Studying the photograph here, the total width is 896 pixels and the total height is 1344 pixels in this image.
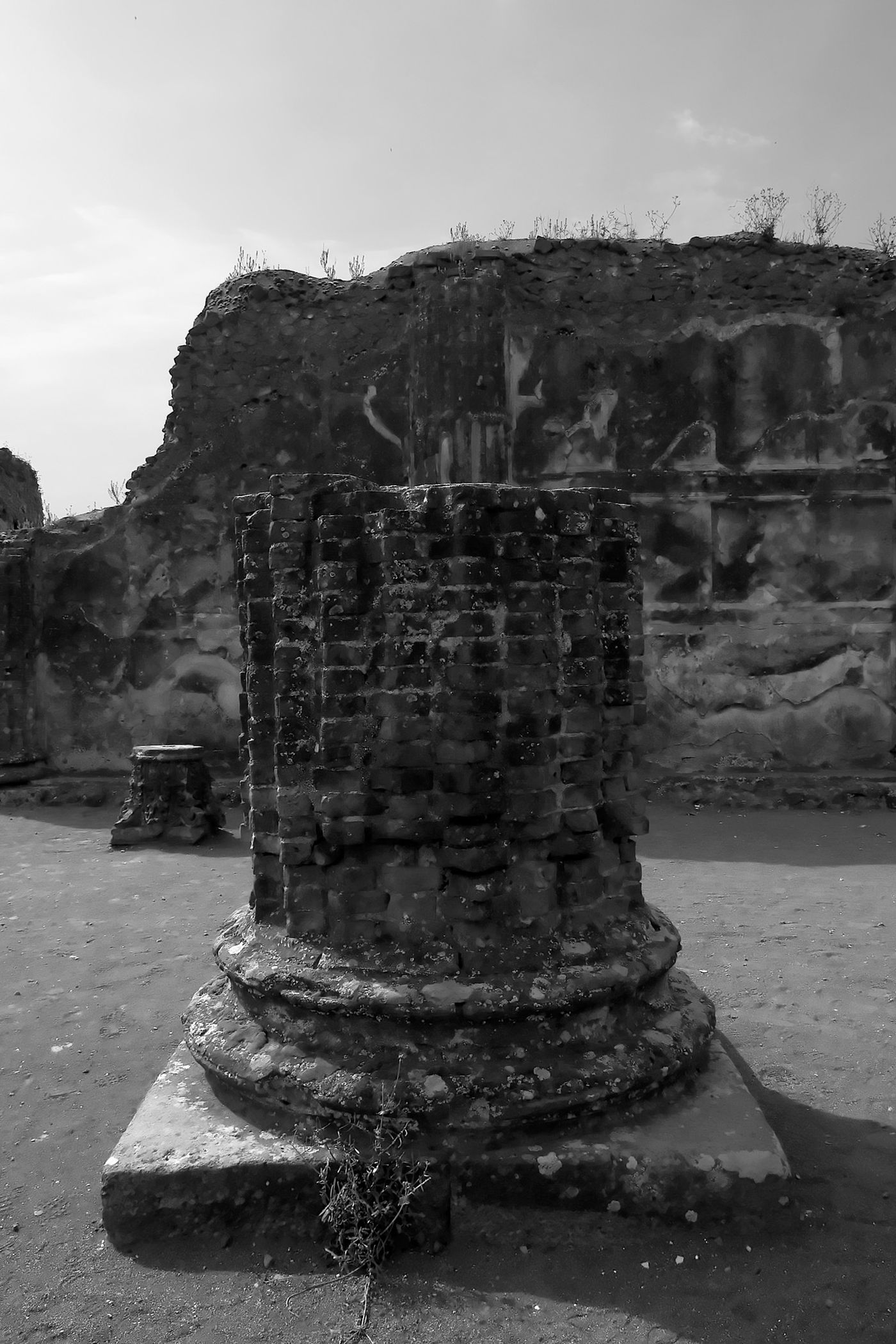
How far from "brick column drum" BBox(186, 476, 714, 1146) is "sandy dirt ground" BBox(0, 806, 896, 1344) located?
1.04ft

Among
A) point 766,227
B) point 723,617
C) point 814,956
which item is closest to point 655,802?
point 723,617

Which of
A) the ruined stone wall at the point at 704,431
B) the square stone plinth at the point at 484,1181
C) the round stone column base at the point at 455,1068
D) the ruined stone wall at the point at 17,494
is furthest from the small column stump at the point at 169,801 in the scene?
the ruined stone wall at the point at 17,494

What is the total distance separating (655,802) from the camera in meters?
7.48

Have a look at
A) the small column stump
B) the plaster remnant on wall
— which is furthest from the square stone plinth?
the plaster remnant on wall

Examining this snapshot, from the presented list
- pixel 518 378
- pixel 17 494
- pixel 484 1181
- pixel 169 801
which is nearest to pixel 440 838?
pixel 484 1181

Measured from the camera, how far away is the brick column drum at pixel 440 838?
→ 2.24 m

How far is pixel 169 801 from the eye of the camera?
678 centimetres

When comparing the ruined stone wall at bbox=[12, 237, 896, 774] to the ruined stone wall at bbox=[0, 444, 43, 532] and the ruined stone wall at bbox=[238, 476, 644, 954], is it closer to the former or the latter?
the ruined stone wall at bbox=[238, 476, 644, 954]

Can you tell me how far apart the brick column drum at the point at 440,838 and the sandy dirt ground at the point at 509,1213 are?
316 millimetres

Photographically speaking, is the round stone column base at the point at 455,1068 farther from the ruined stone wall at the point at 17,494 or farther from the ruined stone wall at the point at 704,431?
the ruined stone wall at the point at 17,494

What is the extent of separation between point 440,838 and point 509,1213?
849 millimetres

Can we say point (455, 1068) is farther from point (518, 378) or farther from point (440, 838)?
point (518, 378)

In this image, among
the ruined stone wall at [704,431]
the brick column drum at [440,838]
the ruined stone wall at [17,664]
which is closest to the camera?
the brick column drum at [440,838]

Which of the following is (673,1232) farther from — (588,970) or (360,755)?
(360,755)
